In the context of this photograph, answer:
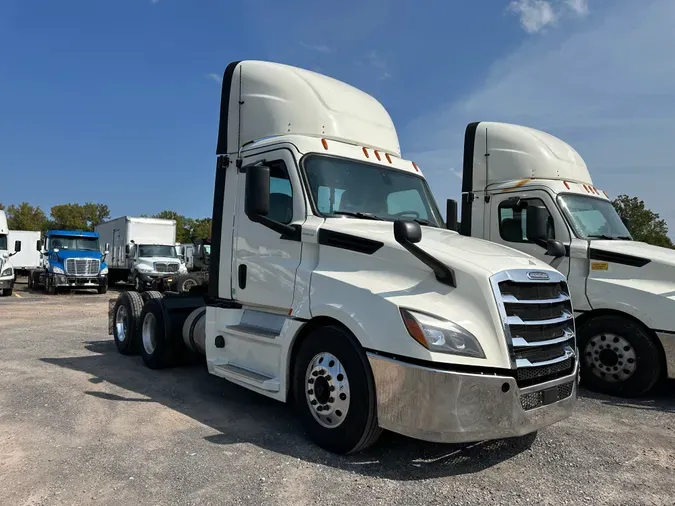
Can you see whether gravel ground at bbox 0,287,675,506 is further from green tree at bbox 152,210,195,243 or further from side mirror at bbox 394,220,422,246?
green tree at bbox 152,210,195,243

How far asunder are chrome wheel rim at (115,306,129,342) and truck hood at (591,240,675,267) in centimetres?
701

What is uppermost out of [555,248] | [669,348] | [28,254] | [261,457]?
[28,254]

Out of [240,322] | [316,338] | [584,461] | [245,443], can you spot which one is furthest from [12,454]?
[584,461]

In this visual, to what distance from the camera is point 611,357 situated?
6219 millimetres

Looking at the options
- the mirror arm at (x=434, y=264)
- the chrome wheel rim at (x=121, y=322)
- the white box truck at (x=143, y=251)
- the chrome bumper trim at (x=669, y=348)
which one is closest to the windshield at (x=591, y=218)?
the chrome bumper trim at (x=669, y=348)

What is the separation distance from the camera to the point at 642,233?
99.5ft

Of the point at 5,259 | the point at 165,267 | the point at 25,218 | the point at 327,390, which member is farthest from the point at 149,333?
the point at 25,218

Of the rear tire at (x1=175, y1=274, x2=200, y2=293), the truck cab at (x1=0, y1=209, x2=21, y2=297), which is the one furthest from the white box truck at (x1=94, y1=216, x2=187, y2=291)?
the rear tire at (x1=175, y1=274, x2=200, y2=293)

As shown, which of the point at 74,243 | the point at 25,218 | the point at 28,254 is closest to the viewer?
the point at 74,243

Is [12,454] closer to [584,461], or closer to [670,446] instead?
[584,461]

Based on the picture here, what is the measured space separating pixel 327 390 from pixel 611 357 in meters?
3.94

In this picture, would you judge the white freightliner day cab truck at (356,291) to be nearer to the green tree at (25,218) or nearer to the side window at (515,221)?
the side window at (515,221)

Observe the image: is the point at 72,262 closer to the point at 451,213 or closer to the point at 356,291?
the point at 451,213

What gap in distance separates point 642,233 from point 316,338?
3176 centimetres
